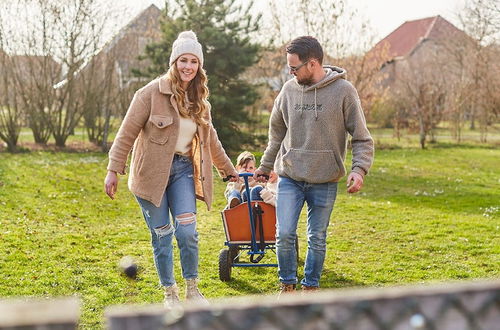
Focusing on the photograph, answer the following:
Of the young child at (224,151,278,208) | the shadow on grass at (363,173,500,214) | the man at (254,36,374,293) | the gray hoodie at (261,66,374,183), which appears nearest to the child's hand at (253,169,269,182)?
the man at (254,36,374,293)

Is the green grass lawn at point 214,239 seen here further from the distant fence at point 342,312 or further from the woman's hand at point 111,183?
the distant fence at point 342,312

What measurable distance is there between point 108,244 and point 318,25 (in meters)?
17.6

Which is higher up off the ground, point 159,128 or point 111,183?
point 159,128

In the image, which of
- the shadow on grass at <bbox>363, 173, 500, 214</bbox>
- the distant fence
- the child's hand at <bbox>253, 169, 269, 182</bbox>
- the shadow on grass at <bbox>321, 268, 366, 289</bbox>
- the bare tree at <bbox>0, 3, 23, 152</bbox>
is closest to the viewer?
the distant fence

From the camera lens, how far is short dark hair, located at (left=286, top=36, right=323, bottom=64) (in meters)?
5.07

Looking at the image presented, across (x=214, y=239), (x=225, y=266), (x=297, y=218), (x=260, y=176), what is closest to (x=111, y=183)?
(x=260, y=176)

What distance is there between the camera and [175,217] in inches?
205

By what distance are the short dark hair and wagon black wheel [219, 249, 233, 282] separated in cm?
234

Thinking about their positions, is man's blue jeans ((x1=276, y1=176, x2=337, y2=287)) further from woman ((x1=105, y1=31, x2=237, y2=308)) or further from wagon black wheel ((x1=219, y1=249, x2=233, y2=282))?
wagon black wheel ((x1=219, y1=249, x2=233, y2=282))

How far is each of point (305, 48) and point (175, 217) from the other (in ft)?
5.04

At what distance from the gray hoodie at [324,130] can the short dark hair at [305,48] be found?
0.65ft

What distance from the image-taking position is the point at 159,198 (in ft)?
16.6

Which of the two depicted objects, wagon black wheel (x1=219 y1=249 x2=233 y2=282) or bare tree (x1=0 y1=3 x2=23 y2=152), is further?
bare tree (x1=0 y1=3 x2=23 y2=152)

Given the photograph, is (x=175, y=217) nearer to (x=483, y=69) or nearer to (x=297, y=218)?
(x=297, y=218)
